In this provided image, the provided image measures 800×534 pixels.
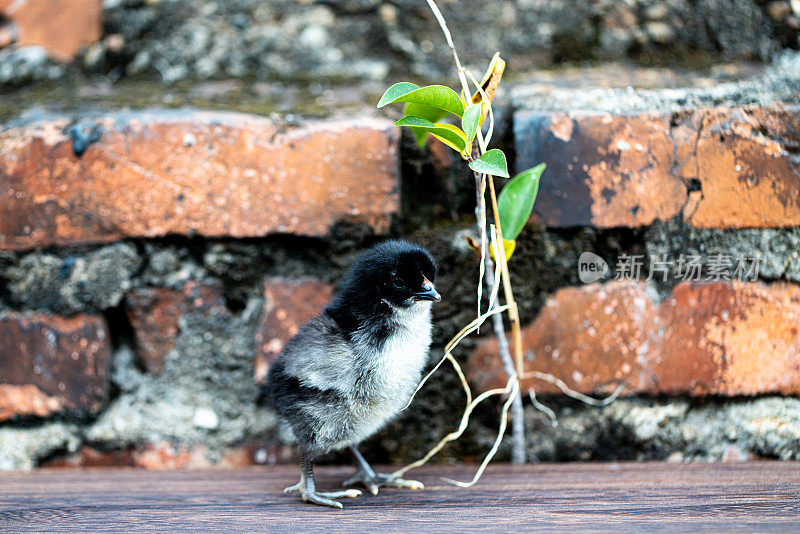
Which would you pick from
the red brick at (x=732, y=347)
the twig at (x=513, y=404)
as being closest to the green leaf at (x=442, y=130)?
the twig at (x=513, y=404)

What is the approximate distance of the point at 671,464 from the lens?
109 cm

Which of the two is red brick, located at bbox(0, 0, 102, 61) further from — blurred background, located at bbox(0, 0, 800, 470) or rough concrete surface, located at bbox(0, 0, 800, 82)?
blurred background, located at bbox(0, 0, 800, 470)

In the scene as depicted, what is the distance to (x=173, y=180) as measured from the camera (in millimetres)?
1149

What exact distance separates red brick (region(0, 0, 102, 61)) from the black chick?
2.71 ft

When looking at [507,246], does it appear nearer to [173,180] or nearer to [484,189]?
[484,189]

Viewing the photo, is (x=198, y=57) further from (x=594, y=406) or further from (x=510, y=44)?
(x=594, y=406)

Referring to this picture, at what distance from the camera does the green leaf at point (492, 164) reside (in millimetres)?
909

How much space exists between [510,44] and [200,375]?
0.90 metres

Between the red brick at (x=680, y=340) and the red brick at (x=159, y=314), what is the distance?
626 millimetres

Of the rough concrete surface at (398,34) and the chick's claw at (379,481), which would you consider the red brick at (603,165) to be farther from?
the chick's claw at (379,481)

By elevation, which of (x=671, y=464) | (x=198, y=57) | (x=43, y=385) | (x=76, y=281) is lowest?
(x=671, y=464)

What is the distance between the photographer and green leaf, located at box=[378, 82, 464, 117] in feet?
2.95

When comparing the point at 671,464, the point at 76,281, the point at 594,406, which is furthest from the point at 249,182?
the point at 671,464

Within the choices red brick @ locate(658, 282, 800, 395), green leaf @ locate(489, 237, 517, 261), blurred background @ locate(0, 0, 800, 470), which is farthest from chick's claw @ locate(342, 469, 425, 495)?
red brick @ locate(658, 282, 800, 395)
